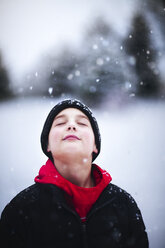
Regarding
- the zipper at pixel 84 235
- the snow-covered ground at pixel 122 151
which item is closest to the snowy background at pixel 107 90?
the snow-covered ground at pixel 122 151

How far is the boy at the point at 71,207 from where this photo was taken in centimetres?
84

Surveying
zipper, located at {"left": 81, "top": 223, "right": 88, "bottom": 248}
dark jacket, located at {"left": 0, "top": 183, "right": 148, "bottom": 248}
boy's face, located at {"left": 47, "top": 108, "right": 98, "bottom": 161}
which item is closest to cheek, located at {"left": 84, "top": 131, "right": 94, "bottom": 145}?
boy's face, located at {"left": 47, "top": 108, "right": 98, "bottom": 161}

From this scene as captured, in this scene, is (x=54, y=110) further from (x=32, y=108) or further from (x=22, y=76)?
(x=22, y=76)

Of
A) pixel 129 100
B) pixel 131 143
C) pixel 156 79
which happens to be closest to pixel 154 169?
pixel 131 143

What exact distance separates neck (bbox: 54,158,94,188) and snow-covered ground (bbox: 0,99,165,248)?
454 mm

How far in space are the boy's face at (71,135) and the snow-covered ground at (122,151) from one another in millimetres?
444

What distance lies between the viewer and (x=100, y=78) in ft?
5.03

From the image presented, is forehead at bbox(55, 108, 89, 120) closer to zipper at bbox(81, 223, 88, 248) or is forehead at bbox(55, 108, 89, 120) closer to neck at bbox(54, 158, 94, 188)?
neck at bbox(54, 158, 94, 188)

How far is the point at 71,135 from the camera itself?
97 cm

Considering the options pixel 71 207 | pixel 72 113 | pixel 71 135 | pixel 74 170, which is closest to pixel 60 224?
pixel 71 207

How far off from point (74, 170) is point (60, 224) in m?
0.25

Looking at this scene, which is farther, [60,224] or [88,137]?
[88,137]

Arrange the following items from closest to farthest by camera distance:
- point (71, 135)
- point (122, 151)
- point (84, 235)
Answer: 1. point (84, 235)
2. point (71, 135)
3. point (122, 151)

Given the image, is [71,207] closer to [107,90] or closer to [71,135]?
[71,135]
